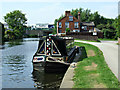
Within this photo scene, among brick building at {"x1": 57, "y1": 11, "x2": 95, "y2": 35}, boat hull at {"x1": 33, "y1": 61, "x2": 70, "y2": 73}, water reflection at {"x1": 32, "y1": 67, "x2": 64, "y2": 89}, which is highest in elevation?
brick building at {"x1": 57, "y1": 11, "x2": 95, "y2": 35}

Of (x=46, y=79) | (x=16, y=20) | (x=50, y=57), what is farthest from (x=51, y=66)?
(x=16, y=20)

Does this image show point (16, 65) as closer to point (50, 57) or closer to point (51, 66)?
point (50, 57)

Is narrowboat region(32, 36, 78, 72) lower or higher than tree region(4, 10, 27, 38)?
lower

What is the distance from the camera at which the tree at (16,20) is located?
10012 centimetres

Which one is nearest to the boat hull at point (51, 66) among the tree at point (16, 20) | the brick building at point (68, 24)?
the brick building at point (68, 24)

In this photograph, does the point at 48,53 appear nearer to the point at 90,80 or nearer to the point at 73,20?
the point at 90,80

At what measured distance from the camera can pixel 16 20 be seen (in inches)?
4026

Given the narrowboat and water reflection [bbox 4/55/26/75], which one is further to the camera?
water reflection [bbox 4/55/26/75]

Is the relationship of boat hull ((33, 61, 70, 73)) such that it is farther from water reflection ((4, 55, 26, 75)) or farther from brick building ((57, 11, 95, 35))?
brick building ((57, 11, 95, 35))

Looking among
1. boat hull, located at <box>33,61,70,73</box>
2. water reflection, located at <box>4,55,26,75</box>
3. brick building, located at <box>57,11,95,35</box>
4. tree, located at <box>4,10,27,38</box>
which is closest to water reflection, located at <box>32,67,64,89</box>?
boat hull, located at <box>33,61,70,73</box>

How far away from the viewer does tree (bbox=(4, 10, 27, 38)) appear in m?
100

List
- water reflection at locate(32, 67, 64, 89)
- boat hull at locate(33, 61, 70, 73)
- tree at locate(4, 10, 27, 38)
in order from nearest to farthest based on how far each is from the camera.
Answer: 1. water reflection at locate(32, 67, 64, 89)
2. boat hull at locate(33, 61, 70, 73)
3. tree at locate(4, 10, 27, 38)

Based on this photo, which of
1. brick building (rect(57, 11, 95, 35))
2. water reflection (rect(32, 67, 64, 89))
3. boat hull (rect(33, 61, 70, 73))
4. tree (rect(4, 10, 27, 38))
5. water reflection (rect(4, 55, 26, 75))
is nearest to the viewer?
water reflection (rect(32, 67, 64, 89))

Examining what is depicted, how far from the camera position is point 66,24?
7581cm
